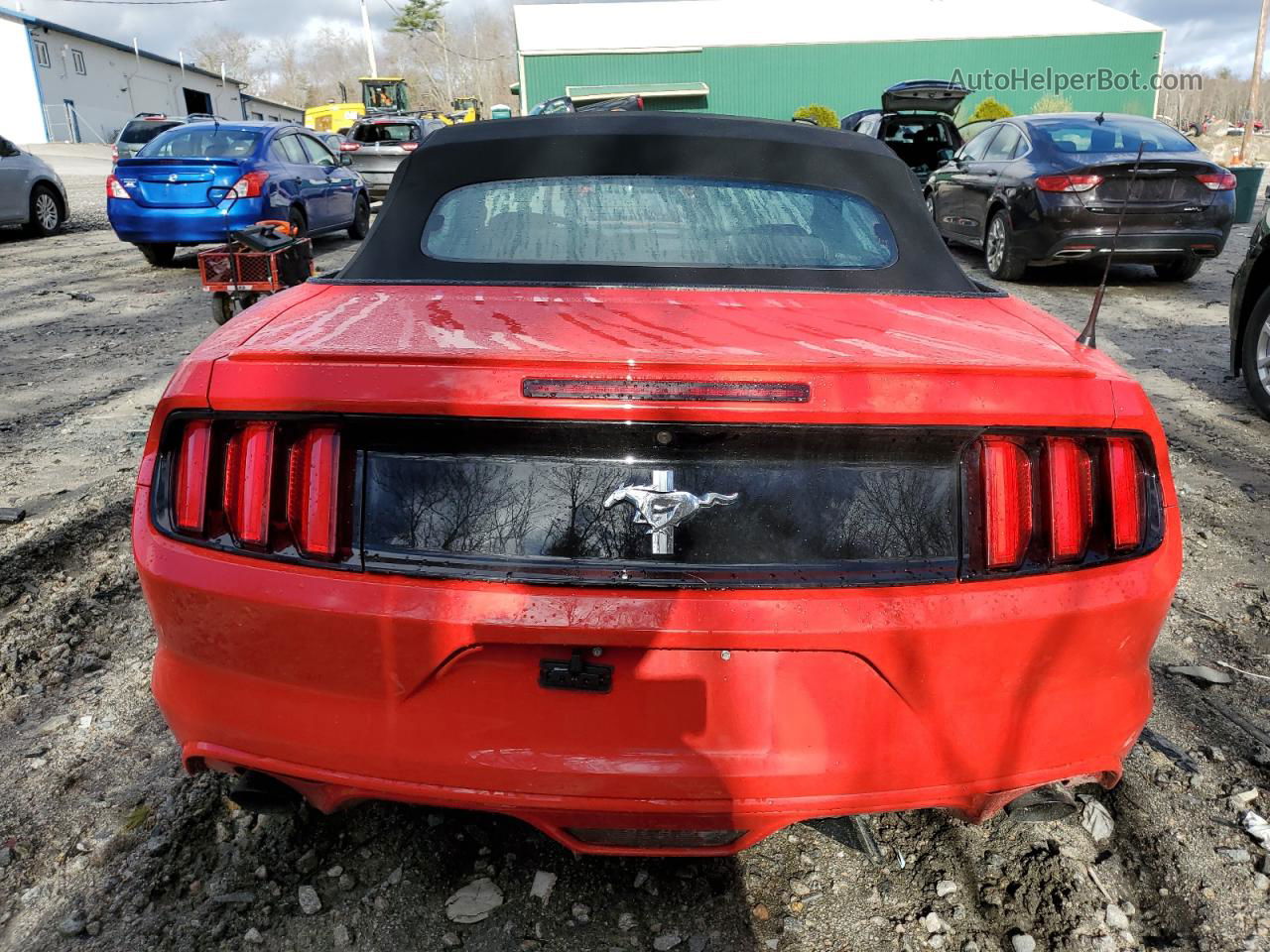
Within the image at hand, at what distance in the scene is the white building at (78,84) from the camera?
152 ft

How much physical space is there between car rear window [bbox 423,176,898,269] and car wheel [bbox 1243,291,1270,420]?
3.86 metres

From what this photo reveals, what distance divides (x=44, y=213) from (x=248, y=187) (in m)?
6.36

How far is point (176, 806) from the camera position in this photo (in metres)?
2.34

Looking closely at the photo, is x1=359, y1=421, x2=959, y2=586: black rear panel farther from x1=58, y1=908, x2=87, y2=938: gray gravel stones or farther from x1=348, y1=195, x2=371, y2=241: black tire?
x1=348, y1=195, x2=371, y2=241: black tire

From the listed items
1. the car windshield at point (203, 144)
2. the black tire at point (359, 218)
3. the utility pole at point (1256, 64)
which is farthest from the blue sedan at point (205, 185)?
the utility pole at point (1256, 64)

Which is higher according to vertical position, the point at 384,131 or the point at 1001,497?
the point at 384,131

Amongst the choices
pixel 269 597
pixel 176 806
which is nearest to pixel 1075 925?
pixel 269 597

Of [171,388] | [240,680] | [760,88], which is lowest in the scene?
[240,680]

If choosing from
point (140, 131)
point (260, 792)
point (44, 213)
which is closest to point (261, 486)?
point (260, 792)

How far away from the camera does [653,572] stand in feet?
5.33

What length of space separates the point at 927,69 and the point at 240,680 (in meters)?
42.4

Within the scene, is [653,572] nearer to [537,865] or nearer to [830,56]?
[537,865]

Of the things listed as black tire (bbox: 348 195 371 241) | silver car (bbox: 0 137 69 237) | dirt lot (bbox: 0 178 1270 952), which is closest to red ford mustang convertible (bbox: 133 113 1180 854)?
dirt lot (bbox: 0 178 1270 952)

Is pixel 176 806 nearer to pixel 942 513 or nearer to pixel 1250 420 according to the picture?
pixel 942 513
